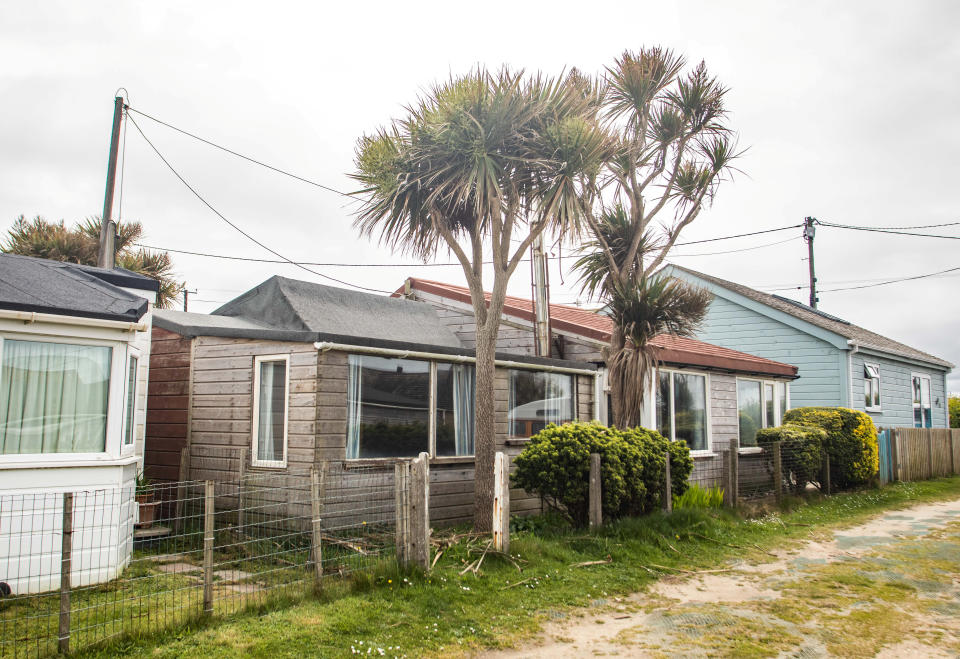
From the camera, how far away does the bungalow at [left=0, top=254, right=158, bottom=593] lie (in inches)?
241

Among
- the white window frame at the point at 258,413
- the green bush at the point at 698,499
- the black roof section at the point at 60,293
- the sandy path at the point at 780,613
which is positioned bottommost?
the sandy path at the point at 780,613

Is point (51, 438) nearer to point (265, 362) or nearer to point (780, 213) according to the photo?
point (265, 362)

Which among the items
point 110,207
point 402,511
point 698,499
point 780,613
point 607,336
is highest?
point 110,207

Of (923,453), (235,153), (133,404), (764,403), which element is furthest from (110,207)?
(923,453)

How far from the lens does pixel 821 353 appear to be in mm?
18734

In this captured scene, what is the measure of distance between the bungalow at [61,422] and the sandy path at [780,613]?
4135 mm

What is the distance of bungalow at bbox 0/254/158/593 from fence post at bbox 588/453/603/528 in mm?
5255

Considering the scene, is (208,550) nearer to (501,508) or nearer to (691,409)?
(501,508)

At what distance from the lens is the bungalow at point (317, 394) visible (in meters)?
8.27

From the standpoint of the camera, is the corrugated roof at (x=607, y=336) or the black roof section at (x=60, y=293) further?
the corrugated roof at (x=607, y=336)

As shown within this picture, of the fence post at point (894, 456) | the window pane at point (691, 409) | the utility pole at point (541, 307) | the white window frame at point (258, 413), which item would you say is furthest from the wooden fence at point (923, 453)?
the white window frame at point (258, 413)

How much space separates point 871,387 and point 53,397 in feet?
66.2

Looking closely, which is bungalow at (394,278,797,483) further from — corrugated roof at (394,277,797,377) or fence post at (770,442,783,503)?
fence post at (770,442,783,503)

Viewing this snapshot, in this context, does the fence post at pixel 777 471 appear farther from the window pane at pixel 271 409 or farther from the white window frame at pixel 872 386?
the window pane at pixel 271 409
